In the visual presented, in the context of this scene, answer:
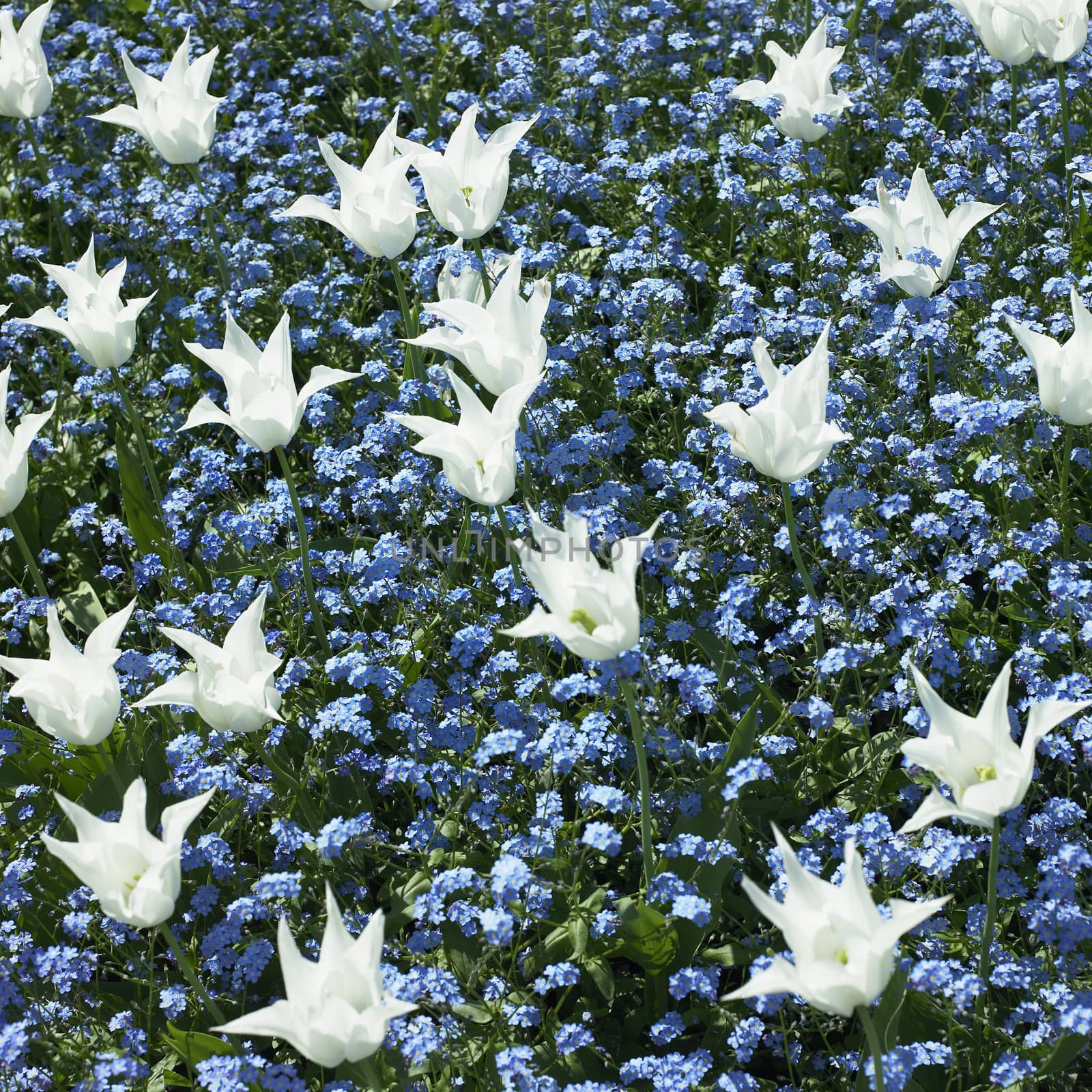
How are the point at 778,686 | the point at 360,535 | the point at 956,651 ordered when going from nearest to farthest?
the point at 956,651
the point at 778,686
the point at 360,535

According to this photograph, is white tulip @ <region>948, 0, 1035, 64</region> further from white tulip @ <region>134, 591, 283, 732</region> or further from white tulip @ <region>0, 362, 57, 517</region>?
white tulip @ <region>0, 362, 57, 517</region>

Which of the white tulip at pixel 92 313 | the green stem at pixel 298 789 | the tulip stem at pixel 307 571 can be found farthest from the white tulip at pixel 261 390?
the green stem at pixel 298 789

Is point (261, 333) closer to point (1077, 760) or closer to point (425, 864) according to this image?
point (425, 864)

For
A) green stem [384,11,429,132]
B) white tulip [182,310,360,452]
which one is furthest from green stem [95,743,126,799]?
green stem [384,11,429,132]

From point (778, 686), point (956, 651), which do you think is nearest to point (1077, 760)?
point (956, 651)

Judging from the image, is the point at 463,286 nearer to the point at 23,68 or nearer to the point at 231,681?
the point at 231,681

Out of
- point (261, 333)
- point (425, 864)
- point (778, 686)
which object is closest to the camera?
point (425, 864)
